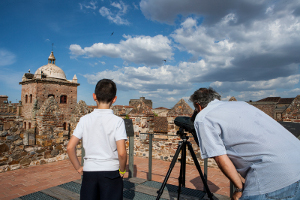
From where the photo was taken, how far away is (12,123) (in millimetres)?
5398

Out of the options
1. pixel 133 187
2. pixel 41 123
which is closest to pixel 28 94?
pixel 41 123

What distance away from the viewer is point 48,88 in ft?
101

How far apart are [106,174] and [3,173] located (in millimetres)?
4717

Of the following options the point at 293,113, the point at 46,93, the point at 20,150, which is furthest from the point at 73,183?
the point at 46,93

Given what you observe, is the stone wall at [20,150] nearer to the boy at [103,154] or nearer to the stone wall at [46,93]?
the boy at [103,154]

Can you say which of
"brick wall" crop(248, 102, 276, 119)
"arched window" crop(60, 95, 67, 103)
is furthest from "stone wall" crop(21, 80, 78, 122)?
"brick wall" crop(248, 102, 276, 119)

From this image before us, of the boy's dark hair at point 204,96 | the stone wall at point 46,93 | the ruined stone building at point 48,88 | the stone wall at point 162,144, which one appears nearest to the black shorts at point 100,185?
the boy's dark hair at point 204,96

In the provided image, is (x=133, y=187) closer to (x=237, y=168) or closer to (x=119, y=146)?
(x=119, y=146)

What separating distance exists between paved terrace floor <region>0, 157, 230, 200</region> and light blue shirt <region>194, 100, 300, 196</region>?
1928mm

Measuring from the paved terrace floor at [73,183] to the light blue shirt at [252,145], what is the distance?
1928mm

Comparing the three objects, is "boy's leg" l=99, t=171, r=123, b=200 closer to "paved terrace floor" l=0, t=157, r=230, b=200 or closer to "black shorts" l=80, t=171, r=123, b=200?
"black shorts" l=80, t=171, r=123, b=200

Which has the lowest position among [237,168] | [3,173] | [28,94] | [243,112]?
[3,173]

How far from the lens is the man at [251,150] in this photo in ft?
4.39

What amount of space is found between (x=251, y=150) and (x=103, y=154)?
1.28 metres
